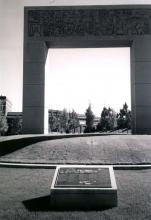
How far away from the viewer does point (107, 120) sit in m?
78.2

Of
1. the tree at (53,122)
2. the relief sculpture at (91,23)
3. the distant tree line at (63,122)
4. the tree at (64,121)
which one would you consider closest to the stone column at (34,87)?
the relief sculpture at (91,23)

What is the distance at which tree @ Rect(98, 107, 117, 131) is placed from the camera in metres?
77.8

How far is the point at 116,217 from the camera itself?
9273 mm

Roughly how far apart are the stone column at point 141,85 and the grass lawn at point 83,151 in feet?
26.7

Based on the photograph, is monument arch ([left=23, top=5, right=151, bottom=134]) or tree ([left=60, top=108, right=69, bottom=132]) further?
tree ([left=60, top=108, right=69, bottom=132])

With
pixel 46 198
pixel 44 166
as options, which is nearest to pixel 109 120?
pixel 44 166

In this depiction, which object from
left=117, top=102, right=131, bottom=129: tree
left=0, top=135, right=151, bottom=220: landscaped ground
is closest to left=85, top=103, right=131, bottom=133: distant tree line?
left=117, top=102, right=131, bottom=129: tree

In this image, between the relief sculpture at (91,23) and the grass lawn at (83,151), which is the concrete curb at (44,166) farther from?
the relief sculpture at (91,23)

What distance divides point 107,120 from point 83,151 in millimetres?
58387

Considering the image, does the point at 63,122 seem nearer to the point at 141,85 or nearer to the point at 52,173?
the point at 141,85

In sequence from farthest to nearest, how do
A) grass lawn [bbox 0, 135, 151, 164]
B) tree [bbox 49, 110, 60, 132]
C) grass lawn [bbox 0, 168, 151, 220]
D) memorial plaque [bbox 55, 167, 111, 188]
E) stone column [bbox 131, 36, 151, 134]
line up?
tree [bbox 49, 110, 60, 132], stone column [bbox 131, 36, 151, 134], grass lawn [bbox 0, 135, 151, 164], memorial plaque [bbox 55, 167, 111, 188], grass lawn [bbox 0, 168, 151, 220]

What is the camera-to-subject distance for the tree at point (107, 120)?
3061 inches

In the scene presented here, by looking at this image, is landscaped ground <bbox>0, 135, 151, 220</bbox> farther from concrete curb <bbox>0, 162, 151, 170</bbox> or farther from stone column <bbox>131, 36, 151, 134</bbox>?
stone column <bbox>131, 36, 151, 134</bbox>

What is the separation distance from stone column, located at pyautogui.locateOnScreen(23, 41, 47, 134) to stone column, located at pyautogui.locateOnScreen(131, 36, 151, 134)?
731cm
